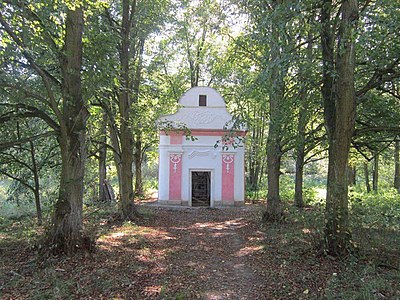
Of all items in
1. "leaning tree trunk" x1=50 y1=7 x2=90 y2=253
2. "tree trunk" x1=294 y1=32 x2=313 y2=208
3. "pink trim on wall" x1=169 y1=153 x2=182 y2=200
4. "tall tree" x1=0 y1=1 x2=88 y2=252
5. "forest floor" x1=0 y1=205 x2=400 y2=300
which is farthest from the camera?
"pink trim on wall" x1=169 y1=153 x2=182 y2=200

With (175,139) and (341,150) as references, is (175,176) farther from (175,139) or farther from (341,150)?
(341,150)

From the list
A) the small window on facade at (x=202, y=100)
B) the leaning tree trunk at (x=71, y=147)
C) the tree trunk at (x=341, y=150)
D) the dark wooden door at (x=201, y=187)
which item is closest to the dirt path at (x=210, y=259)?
the tree trunk at (x=341, y=150)

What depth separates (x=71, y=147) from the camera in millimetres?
6969

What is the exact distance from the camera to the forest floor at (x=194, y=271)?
4859mm

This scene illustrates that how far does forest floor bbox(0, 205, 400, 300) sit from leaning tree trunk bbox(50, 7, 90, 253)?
0.54 meters

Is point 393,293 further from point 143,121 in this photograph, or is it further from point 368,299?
point 143,121

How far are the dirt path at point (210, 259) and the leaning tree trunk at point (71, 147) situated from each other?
2.15 m

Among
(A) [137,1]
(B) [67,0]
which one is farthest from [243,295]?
(A) [137,1]

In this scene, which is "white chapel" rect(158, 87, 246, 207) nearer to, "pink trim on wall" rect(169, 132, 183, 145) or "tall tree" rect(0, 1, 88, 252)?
"pink trim on wall" rect(169, 132, 183, 145)

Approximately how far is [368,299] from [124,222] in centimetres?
902

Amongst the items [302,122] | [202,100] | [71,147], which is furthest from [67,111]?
[202,100]

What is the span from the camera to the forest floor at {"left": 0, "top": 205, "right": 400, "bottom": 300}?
4.86m

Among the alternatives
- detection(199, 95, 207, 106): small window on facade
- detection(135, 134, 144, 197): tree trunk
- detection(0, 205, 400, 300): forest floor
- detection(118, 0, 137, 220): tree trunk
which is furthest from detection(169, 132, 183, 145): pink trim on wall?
detection(0, 205, 400, 300): forest floor

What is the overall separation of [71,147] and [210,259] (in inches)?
154
